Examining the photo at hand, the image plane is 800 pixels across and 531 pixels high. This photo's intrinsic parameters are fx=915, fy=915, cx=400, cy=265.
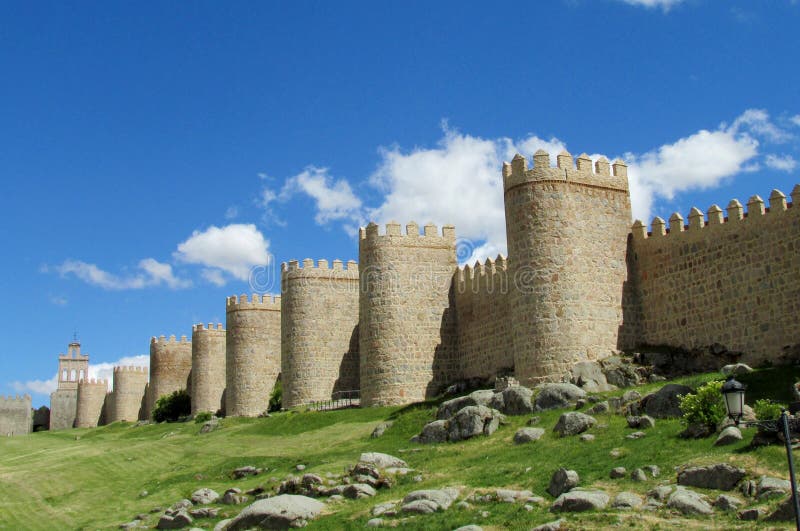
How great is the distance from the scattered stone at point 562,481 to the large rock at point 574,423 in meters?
4.27

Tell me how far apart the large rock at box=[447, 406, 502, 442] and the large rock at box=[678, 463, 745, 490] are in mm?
8291

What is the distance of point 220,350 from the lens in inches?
2131

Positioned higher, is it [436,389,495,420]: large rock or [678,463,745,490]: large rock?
[436,389,495,420]: large rock

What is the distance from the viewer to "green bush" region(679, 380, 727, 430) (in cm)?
1659

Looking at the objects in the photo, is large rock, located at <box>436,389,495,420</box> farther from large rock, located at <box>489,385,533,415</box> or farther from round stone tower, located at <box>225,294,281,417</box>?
round stone tower, located at <box>225,294,281,417</box>

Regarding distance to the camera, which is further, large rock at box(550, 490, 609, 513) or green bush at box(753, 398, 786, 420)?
green bush at box(753, 398, 786, 420)

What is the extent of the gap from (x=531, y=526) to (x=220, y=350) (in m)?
42.5

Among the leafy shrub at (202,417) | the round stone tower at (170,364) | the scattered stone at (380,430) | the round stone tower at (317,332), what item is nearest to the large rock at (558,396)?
the scattered stone at (380,430)

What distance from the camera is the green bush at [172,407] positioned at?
56.1 metres

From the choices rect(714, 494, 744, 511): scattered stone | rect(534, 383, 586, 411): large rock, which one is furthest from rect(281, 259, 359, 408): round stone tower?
rect(714, 494, 744, 511): scattered stone

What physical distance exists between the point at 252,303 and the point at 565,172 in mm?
24298

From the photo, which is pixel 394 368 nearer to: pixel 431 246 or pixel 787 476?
pixel 431 246

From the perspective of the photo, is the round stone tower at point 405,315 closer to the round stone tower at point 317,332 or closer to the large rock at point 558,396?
the round stone tower at point 317,332

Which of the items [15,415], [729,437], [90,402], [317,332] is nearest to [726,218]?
[729,437]
